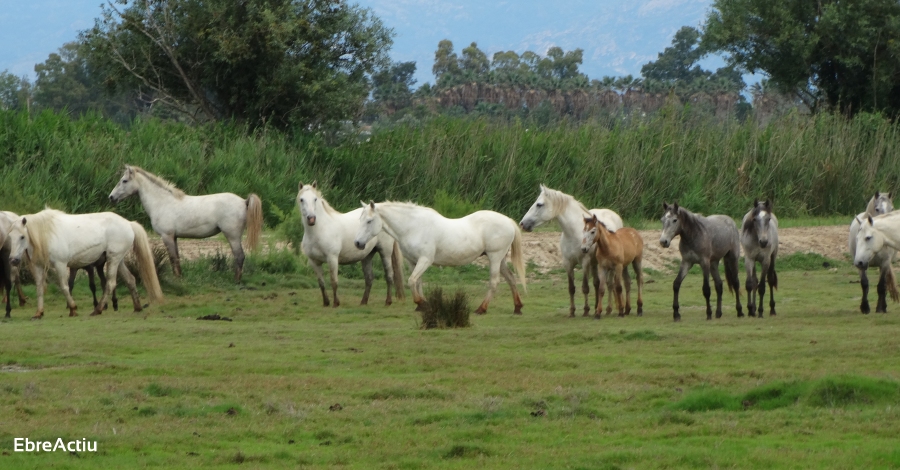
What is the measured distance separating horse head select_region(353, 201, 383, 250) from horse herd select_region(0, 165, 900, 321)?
13 mm

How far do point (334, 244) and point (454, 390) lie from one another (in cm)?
698

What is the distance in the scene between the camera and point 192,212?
18.6 m

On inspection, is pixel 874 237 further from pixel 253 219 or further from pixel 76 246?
pixel 76 246

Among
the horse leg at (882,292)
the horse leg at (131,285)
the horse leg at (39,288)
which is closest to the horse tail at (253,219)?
the horse leg at (131,285)

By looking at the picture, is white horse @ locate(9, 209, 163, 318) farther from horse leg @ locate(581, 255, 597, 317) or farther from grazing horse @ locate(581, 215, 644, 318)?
grazing horse @ locate(581, 215, 644, 318)

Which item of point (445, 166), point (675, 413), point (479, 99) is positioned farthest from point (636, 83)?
point (675, 413)

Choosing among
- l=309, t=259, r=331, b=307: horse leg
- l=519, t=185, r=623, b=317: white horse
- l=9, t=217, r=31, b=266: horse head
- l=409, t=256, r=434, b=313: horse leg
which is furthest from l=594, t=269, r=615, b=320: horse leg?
l=9, t=217, r=31, b=266: horse head

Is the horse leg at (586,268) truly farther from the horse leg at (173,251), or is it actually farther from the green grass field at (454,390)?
the horse leg at (173,251)

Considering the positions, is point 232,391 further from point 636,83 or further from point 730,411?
point 636,83

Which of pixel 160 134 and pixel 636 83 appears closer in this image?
pixel 160 134

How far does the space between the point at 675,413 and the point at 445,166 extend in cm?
1769

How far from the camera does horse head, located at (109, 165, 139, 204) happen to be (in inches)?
741

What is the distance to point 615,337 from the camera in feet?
40.3

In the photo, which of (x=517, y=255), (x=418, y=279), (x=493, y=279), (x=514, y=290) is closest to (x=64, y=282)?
(x=418, y=279)
